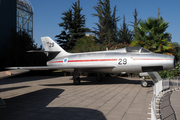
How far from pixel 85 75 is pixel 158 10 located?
2794cm

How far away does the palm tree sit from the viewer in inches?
666

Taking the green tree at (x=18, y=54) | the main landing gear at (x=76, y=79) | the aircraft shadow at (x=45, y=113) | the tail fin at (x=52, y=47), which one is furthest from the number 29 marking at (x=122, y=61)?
the green tree at (x=18, y=54)

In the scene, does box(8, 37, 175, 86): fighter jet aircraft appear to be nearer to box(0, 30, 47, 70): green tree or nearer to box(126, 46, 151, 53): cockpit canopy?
box(126, 46, 151, 53): cockpit canopy

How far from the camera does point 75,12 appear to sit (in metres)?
40.5

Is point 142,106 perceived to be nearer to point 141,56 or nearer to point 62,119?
point 62,119

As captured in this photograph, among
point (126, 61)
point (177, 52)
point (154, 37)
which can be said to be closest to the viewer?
point (126, 61)

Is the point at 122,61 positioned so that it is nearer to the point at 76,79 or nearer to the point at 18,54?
the point at 76,79

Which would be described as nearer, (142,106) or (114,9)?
(142,106)

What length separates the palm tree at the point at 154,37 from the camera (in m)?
16.9

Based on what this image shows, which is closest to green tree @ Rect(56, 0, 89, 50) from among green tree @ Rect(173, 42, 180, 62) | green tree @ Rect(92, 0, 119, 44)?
green tree @ Rect(92, 0, 119, 44)

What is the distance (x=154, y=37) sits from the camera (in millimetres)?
17234

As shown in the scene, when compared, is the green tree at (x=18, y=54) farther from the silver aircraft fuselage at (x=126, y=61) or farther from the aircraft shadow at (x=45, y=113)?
the aircraft shadow at (x=45, y=113)

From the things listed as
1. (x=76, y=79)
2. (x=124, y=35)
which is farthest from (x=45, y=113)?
(x=124, y=35)

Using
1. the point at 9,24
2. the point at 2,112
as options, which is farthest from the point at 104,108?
the point at 9,24
